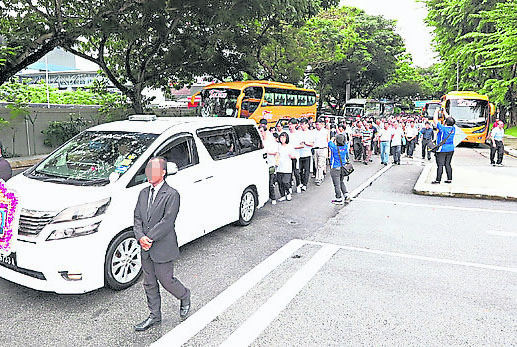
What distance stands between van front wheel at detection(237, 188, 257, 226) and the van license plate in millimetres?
3565

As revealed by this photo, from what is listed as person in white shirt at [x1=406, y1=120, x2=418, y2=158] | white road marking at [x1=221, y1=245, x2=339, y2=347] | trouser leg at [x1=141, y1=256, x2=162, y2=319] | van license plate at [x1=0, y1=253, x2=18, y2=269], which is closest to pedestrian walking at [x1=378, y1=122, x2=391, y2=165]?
person in white shirt at [x1=406, y1=120, x2=418, y2=158]

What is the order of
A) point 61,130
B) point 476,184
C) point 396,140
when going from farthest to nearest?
point 61,130, point 396,140, point 476,184

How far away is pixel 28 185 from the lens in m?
5.02

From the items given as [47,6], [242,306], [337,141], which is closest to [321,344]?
[242,306]

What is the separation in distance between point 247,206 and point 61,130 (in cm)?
1564

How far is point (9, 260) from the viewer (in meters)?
4.55

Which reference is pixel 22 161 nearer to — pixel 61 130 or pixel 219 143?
pixel 61 130

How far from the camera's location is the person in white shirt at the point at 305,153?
10805 millimetres

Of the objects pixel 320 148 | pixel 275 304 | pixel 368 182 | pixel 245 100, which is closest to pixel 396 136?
pixel 368 182

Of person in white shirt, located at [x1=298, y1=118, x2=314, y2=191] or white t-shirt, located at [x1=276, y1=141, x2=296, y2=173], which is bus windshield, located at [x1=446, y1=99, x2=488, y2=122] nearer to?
→ person in white shirt, located at [x1=298, y1=118, x2=314, y2=191]

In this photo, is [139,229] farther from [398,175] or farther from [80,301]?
[398,175]

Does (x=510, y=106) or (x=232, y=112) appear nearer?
(x=232, y=112)

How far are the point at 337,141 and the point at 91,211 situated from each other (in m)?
5.71

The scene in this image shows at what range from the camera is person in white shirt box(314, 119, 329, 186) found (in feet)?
38.8
